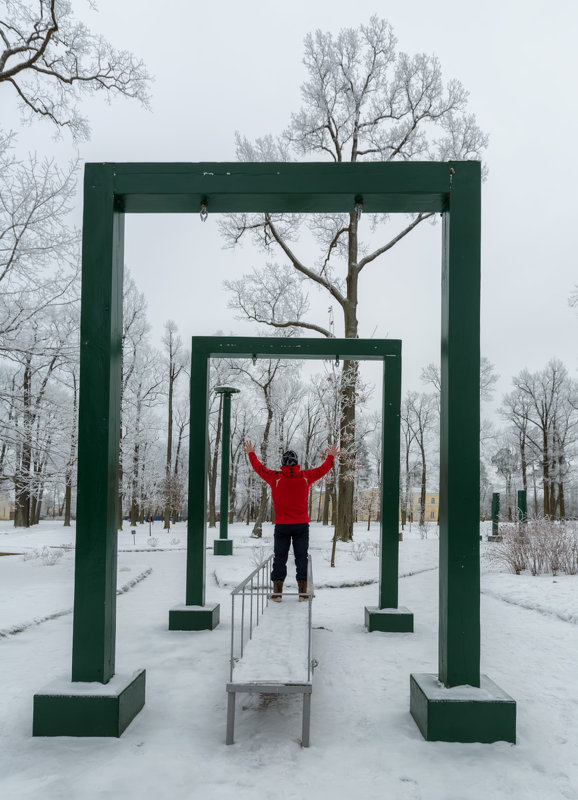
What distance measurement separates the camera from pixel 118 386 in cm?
482

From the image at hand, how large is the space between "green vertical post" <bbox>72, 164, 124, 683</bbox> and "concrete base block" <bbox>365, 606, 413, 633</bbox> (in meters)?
4.25

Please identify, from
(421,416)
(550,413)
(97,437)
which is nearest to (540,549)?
(97,437)

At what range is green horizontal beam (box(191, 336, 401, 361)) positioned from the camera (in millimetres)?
8461

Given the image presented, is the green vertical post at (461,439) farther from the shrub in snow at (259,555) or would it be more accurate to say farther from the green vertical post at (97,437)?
the shrub in snow at (259,555)

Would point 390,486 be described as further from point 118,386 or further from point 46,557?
point 46,557

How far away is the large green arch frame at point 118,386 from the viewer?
4.29 metres

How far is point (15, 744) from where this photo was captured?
13.8ft

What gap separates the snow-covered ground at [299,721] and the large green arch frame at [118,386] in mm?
267

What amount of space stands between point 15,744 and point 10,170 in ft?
42.0

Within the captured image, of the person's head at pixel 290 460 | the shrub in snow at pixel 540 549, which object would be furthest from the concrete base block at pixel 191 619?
the shrub in snow at pixel 540 549

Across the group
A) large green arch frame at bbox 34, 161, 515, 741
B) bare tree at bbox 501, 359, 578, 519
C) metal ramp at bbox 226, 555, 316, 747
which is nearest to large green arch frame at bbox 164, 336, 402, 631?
metal ramp at bbox 226, 555, 316, 747

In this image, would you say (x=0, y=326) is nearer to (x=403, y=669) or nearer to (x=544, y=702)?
(x=403, y=669)

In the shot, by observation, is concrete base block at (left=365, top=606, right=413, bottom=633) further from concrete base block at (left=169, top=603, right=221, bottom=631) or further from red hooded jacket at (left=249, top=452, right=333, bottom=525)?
concrete base block at (left=169, top=603, right=221, bottom=631)

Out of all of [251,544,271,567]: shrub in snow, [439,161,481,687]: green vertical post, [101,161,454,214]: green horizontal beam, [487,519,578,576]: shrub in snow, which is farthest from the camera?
[251,544,271,567]: shrub in snow
